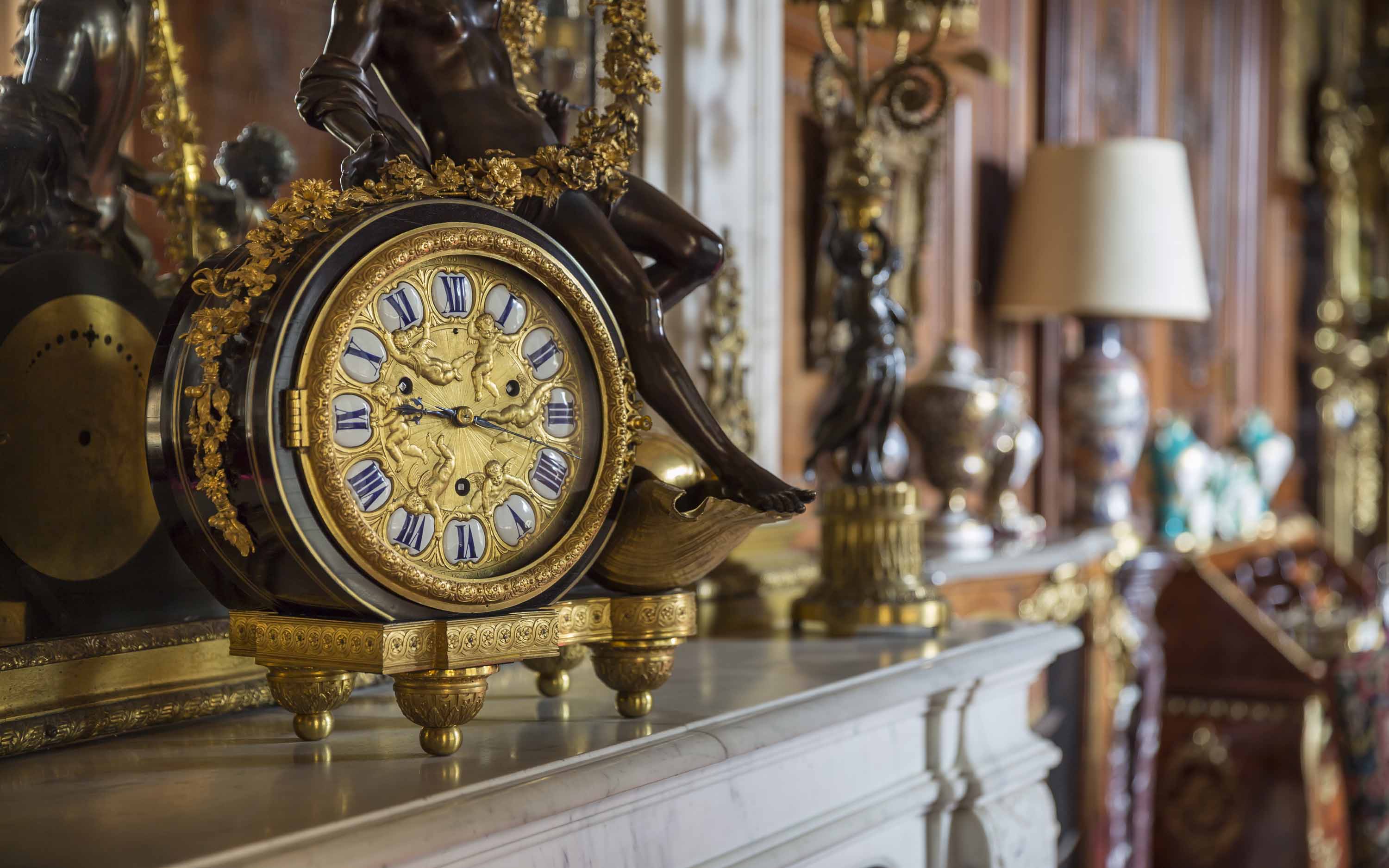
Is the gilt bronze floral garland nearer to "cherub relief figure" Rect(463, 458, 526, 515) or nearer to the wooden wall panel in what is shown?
"cherub relief figure" Rect(463, 458, 526, 515)

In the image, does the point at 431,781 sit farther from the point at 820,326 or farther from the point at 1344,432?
the point at 1344,432

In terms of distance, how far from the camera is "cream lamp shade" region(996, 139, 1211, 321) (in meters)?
3.52

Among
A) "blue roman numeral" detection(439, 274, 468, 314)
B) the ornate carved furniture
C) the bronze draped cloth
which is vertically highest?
the bronze draped cloth

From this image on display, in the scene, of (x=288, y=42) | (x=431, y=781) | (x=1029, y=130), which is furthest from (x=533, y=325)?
(x=1029, y=130)

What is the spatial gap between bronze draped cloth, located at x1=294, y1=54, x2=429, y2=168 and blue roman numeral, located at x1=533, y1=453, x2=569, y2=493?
0.27 m

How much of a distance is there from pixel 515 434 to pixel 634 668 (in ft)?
0.91

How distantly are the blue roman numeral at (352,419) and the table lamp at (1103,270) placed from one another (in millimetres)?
2745

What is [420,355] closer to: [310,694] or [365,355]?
[365,355]

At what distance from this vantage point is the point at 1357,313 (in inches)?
243

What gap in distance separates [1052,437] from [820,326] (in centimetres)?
144

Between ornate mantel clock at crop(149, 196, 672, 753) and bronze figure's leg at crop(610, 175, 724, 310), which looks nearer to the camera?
ornate mantel clock at crop(149, 196, 672, 753)

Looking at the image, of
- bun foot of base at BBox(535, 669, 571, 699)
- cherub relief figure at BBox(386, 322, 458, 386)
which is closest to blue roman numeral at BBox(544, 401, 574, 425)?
cherub relief figure at BBox(386, 322, 458, 386)

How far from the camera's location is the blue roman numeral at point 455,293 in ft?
3.63

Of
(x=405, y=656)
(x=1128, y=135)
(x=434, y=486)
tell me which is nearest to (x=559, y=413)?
(x=434, y=486)
